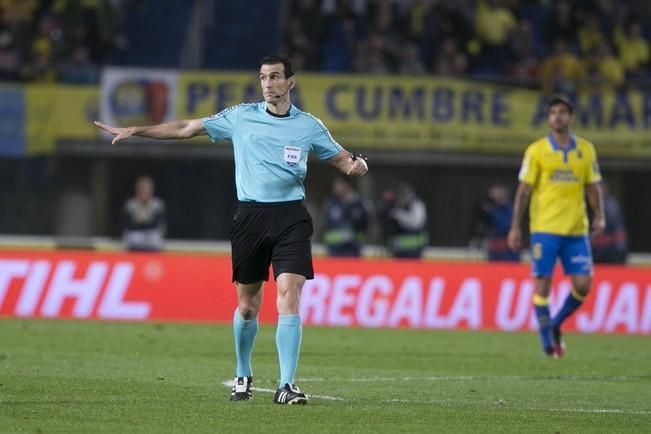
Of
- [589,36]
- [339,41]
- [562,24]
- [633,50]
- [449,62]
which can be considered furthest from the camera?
[562,24]

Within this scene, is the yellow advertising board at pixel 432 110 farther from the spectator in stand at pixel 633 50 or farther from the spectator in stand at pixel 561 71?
the spectator in stand at pixel 633 50

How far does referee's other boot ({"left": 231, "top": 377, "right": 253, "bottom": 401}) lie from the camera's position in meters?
10.3

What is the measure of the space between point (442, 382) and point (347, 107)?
14.2 metres

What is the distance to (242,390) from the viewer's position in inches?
405

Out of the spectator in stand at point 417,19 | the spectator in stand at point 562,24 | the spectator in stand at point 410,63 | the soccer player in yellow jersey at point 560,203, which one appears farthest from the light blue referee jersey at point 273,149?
the spectator in stand at point 562,24

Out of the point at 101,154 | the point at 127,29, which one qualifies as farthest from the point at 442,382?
the point at 127,29

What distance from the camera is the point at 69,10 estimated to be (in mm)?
27844

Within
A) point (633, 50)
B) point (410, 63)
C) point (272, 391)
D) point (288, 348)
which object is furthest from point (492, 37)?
point (288, 348)

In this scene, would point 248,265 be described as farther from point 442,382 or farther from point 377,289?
point 377,289

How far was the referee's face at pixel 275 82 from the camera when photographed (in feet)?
33.2

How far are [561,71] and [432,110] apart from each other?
2664 mm

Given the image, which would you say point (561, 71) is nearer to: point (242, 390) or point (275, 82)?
point (275, 82)

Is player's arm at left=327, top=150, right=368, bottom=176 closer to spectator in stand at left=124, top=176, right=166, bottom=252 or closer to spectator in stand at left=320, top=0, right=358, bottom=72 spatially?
spectator in stand at left=124, top=176, right=166, bottom=252

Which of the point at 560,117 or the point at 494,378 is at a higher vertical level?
the point at 560,117
